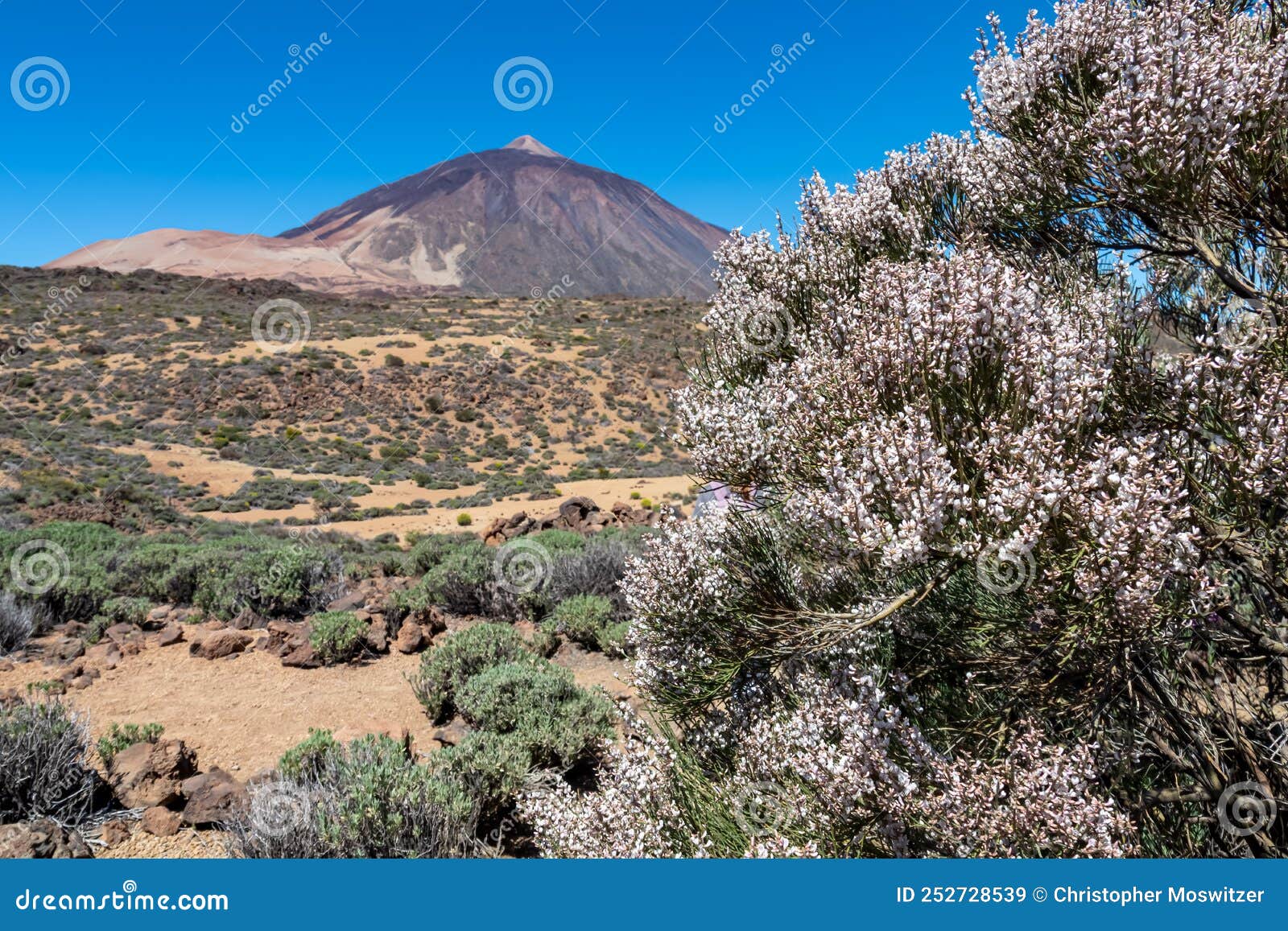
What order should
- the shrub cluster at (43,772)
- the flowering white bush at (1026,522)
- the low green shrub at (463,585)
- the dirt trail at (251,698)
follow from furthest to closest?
the low green shrub at (463,585)
the dirt trail at (251,698)
the shrub cluster at (43,772)
the flowering white bush at (1026,522)

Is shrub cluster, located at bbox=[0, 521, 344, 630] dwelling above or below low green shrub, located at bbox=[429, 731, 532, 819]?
above

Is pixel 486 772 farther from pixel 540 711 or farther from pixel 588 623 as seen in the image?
pixel 588 623

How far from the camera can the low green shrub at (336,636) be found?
7.48 meters

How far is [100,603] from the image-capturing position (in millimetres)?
9195

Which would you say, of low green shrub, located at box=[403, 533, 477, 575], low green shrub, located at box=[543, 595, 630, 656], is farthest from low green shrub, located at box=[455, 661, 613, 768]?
low green shrub, located at box=[403, 533, 477, 575]

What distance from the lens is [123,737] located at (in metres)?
5.20

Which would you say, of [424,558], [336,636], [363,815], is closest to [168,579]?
[424,558]

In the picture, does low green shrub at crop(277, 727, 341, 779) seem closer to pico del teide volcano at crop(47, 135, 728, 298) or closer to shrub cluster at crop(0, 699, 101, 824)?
shrub cluster at crop(0, 699, 101, 824)

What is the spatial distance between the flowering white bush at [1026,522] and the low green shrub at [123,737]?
10.9 ft

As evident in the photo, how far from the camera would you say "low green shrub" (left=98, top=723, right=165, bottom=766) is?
500 centimetres

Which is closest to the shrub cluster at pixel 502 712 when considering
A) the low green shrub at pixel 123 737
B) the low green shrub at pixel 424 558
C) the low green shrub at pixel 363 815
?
the low green shrub at pixel 363 815

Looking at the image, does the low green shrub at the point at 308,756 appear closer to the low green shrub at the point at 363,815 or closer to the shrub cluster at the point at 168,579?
the low green shrub at the point at 363,815

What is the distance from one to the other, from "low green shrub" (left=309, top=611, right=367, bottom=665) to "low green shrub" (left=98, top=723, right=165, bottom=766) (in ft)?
6.21

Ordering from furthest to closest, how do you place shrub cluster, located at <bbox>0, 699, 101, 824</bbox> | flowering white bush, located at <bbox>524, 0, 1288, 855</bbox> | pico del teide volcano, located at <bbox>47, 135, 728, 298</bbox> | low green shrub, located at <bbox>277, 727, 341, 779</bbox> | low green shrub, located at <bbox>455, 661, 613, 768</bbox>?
pico del teide volcano, located at <bbox>47, 135, 728, 298</bbox>
low green shrub, located at <bbox>455, 661, 613, 768</bbox>
low green shrub, located at <bbox>277, 727, 341, 779</bbox>
shrub cluster, located at <bbox>0, 699, 101, 824</bbox>
flowering white bush, located at <bbox>524, 0, 1288, 855</bbox>
